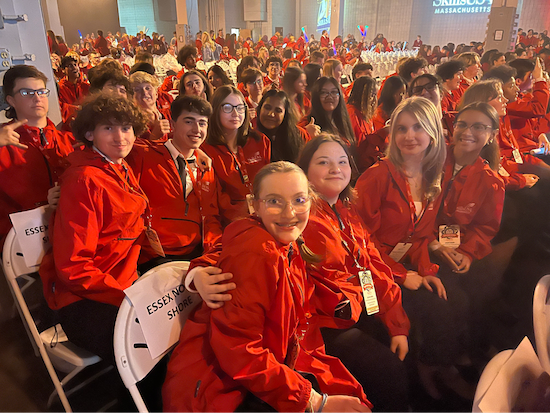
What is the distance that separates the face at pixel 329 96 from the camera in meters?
2.98

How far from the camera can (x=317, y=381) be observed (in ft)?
4.17

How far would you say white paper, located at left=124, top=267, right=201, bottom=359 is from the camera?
122 centimetres

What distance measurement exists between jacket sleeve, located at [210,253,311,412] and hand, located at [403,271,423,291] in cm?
93

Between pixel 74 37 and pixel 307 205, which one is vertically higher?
pixel 74 37

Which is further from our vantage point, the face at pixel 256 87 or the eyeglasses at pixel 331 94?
the face at pixel 256 87

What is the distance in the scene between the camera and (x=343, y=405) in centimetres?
120

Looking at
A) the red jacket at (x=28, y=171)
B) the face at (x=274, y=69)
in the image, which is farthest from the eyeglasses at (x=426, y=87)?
the face at (x=274, y=69)

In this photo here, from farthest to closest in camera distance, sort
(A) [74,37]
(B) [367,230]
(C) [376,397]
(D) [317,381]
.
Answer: (A) [74,37] < (B) [367,230] < (C) [376,397] < (D) [317,381]

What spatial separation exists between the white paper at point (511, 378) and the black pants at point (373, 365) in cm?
52

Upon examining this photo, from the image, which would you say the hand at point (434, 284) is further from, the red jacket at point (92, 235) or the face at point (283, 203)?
the red jacket at point (92, 235)

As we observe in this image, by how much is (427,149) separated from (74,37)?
22.1 meters

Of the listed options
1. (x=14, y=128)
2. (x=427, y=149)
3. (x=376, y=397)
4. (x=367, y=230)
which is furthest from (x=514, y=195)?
(x=14, y=128)

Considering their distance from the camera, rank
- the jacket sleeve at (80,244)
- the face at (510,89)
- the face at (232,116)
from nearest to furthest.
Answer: the jacket sleeve at (80,244)
the face at (232,116)
the face at (510,89)

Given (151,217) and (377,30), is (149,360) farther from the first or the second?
(377,30)
